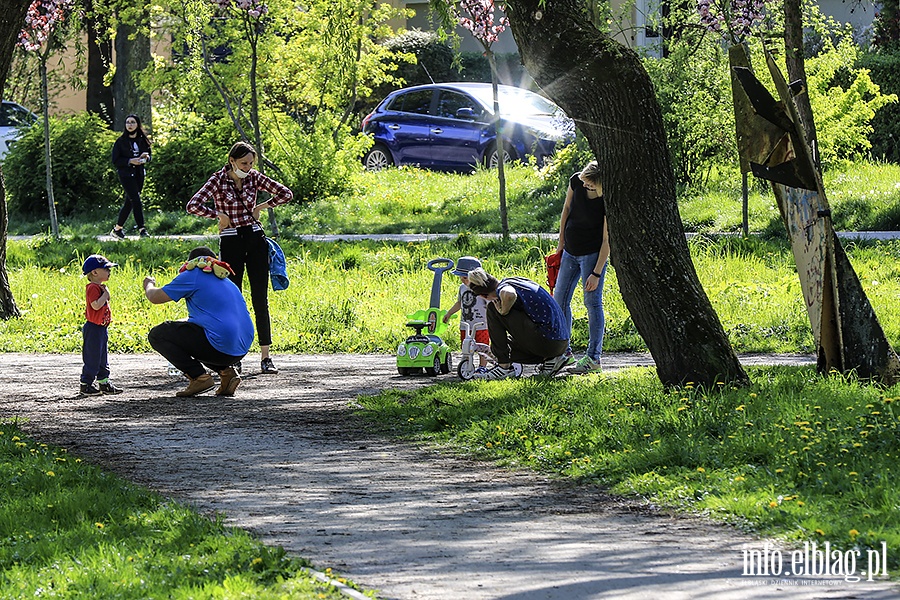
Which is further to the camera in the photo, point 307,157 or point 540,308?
point 307,157

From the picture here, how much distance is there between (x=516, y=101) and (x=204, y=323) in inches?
632

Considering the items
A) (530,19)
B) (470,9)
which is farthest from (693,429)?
(470,9)

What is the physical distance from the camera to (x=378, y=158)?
88.8ft

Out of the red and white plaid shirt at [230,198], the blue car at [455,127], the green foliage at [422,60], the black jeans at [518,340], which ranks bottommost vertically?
the black jeans at [518,340]

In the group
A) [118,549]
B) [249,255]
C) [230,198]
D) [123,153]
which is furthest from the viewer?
[123,153]

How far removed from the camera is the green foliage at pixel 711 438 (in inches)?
251

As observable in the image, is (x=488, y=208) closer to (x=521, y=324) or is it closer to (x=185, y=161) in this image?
(x=185, y=161)

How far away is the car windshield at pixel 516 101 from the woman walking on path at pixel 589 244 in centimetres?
1364

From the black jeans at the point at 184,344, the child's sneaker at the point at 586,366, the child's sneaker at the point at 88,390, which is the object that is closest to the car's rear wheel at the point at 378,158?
the child's sneaker at the point at 586,366

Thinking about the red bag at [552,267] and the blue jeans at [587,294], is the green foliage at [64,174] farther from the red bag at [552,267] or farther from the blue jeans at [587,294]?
the blue jeans at [587,294]

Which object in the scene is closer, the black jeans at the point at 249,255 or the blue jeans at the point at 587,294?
the blue jeans at the point at 587,294

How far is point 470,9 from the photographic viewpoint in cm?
1773

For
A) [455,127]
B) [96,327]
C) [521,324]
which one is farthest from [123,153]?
[521,324]

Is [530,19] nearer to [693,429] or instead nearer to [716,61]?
[693,429]
